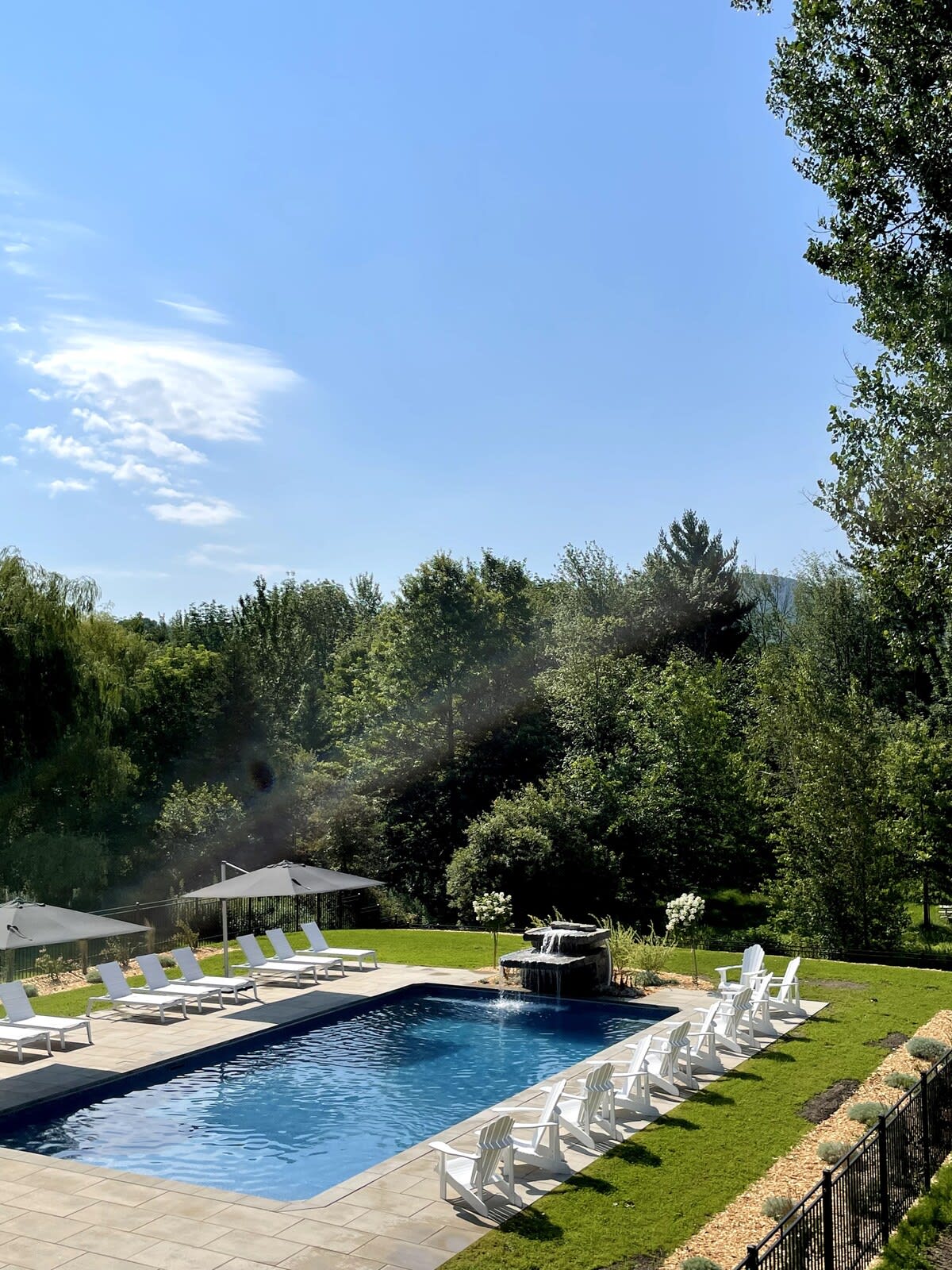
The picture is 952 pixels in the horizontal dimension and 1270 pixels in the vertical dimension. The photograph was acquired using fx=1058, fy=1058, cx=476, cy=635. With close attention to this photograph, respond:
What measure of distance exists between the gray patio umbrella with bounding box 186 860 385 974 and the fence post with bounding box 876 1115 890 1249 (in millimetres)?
11637

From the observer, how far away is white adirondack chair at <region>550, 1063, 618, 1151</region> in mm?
11047

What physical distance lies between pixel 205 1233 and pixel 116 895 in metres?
26.1

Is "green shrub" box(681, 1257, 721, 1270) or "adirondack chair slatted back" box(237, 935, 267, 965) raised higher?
"adirondack chair slatted back" box(237, 935, 267, 965)

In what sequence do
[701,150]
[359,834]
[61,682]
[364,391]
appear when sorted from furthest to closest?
[359,834] → [61,682] → [364,391] → [701,150]

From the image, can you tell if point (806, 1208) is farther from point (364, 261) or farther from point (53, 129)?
point (364, 261)

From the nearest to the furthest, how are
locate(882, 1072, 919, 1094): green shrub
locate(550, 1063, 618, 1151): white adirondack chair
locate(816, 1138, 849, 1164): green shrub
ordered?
1. locate(816, 1138, 849, 1164): green shrub
2. locate(550, 1063, 618, 1151): white adirondack chair
3. locate(882, 1072, 919, 1094): green shrub

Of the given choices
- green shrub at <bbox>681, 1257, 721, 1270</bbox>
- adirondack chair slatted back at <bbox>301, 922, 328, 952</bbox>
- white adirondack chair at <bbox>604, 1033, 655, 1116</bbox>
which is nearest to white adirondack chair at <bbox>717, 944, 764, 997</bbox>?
white adirondack chair at <bbox>604, 1033, 655, 1116</bbox>

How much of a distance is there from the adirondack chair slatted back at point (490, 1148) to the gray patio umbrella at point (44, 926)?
23.8 ft

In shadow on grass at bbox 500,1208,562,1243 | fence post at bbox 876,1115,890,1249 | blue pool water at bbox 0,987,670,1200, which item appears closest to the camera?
fence post at bbox 876,1115,890,1249

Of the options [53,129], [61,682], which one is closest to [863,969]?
[53,129]

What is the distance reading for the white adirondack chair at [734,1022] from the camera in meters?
14.7

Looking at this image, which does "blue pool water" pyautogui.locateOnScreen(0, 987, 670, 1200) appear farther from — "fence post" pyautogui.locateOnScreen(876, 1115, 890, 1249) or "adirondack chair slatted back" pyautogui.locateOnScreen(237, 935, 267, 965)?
"fence post" pyautogui.locateOnScreen(876, 1115, 890, 1249)

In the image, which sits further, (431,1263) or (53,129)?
(53,129)

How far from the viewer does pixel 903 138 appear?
13.3 metres
